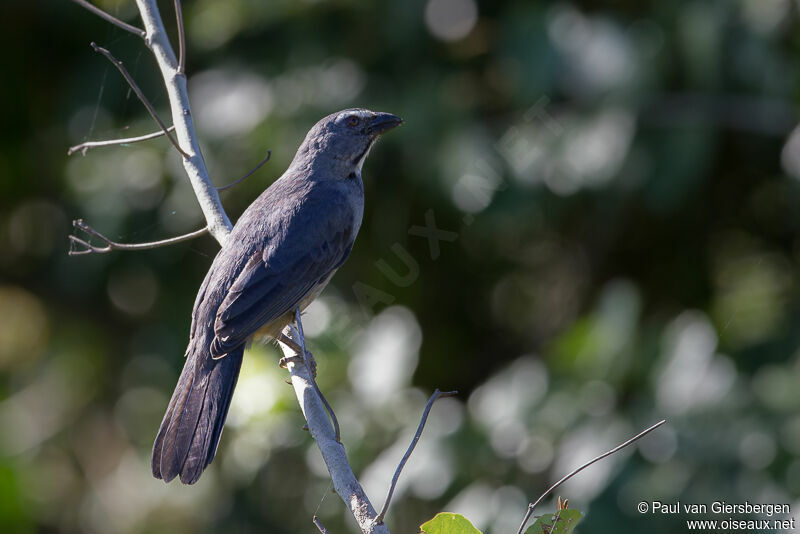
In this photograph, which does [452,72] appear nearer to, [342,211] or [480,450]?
[342,211]

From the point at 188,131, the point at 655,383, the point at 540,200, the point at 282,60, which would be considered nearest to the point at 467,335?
the point at 540,200

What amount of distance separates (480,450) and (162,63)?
261 centimetres

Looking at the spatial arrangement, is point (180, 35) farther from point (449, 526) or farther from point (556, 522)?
point (556, 522)

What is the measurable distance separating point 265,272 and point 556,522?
1819 mm

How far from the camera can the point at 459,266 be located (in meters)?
6.07

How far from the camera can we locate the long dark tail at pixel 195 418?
2951 mm

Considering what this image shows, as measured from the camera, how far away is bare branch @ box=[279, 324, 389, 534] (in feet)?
7.48

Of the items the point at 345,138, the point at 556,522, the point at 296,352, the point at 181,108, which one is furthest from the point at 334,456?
the point at 345,138

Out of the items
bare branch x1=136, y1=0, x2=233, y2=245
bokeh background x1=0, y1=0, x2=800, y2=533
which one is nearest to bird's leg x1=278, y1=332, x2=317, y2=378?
bare branch x1=136, y1=0, x2=233, y2=245

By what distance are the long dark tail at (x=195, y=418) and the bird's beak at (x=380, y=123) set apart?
51.4 inches

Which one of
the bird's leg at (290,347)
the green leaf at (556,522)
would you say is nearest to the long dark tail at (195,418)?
the bird's leg at (290,347)

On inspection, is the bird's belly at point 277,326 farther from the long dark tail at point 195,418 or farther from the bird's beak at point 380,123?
the bird's beak at point 380,123

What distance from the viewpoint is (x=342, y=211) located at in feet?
13.0

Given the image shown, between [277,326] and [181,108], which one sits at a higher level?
[181,108]
